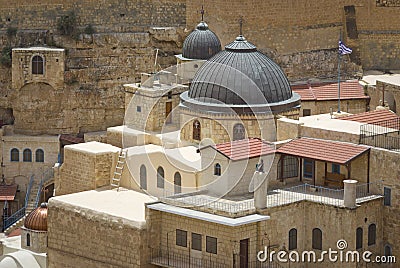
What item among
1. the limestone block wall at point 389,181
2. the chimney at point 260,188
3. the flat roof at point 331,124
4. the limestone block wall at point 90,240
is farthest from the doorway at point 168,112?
the limestone block wall at point 389,181

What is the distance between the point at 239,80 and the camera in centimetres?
6088

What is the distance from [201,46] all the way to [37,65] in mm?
12537

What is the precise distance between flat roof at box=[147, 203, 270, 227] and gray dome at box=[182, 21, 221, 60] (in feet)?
41.2

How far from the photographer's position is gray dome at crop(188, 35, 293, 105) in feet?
200

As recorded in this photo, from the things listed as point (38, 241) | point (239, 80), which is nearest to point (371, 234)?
point (239, 80)

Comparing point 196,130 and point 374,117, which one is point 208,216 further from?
point 374,117

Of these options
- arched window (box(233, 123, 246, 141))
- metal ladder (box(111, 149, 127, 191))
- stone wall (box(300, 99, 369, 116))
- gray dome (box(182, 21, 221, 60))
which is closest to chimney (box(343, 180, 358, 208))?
arched window (box(233, 123, 246, 141))

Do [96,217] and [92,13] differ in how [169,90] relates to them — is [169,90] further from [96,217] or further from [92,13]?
[92,13]

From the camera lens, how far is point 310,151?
2306 inches

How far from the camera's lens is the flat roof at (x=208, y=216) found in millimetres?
54594

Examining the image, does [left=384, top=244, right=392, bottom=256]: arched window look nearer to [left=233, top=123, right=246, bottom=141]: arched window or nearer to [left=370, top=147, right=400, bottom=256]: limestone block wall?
[left=370, top=147, right=400, bottom=256]: limestone block wall

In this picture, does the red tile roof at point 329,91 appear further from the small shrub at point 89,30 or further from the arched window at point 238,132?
the small shrub at point 89,30

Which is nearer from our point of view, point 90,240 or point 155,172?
point 90,240

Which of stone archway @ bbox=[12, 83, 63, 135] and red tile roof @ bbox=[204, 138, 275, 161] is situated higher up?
red tile roof @ bbox=[204, 138, 275, 161]
